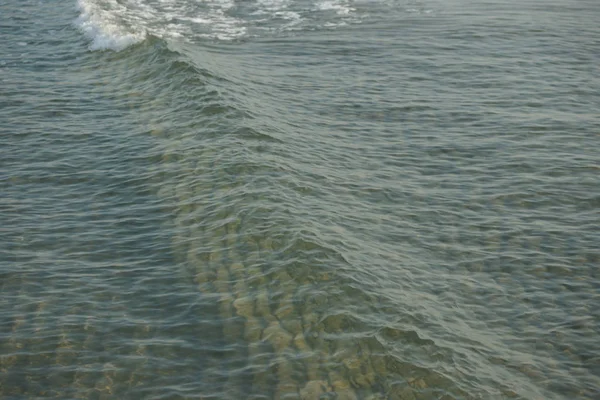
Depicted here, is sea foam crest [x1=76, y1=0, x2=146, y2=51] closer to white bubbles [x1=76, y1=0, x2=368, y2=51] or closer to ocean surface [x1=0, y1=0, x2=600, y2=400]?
white bubbles [x1=76, y1=0, x2=368, y2=51]

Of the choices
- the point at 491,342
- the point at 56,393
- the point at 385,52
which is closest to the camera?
the point at 56,393

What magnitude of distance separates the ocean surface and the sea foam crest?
0.86 feet

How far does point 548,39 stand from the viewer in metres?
27.1

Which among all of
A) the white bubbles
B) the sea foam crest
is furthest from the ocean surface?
the white bubbles

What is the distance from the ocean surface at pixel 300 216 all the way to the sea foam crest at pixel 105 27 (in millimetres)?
263

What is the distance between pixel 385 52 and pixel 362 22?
4628mm

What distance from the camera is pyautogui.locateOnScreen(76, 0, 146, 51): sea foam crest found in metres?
26.4

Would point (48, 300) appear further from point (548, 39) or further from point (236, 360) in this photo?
point (548, 39)

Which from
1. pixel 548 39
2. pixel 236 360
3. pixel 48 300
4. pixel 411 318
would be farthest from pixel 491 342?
pixel 548 39

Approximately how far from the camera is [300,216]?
1491 cm

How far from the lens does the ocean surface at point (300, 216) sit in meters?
11.0

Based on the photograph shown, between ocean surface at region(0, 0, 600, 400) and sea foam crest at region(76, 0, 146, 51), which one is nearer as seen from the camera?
ocean surface at region(0, 0, 600, 400)

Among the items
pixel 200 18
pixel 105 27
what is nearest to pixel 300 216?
pixel 105 27

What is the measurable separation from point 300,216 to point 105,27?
1670cm
